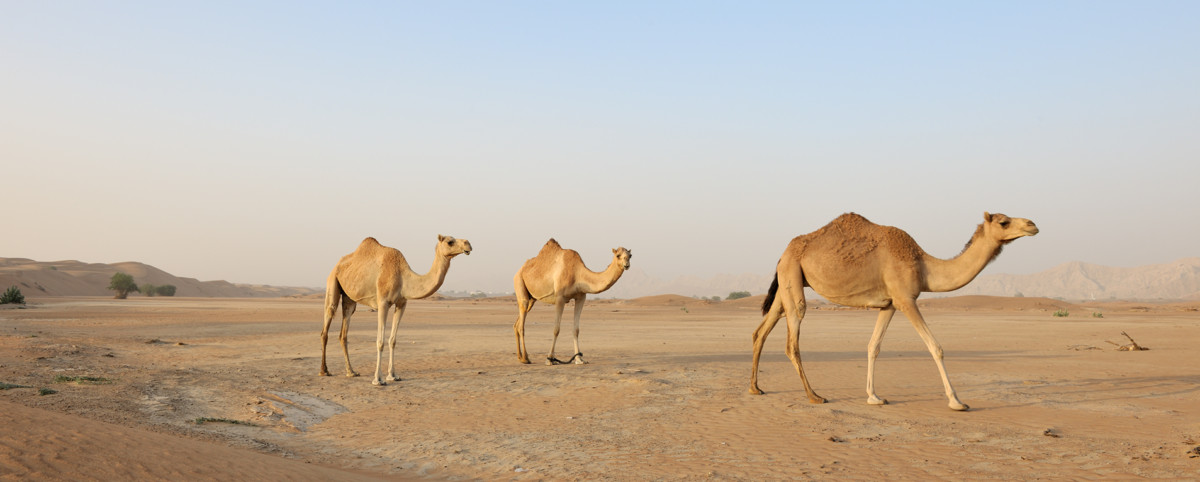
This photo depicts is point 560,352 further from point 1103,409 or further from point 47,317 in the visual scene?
point 47,317

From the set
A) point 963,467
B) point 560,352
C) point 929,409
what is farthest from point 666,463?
point 560,352

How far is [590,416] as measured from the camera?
9828 mm

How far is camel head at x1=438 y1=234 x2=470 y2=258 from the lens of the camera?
517 inches

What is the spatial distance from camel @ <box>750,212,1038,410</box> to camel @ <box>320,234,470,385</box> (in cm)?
601

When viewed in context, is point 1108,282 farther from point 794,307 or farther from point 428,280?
point 428,280

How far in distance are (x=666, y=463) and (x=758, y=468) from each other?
2.97 feet

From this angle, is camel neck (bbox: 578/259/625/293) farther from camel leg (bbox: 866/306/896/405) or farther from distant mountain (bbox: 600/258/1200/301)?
distant mountain (bbox: 600/258/1200/301)

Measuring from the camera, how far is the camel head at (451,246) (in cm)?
1314

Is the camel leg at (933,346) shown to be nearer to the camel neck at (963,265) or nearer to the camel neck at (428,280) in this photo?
the camel neck at (963,265)

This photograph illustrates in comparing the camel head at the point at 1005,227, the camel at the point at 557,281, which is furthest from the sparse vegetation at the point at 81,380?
the camel head at the point at 1005,227

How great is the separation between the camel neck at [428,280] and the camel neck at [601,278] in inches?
142

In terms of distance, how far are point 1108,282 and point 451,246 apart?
188 meters

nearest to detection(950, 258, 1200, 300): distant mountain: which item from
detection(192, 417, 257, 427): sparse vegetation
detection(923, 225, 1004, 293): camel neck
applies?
detection(923, 225, 1004, 293): camel neck

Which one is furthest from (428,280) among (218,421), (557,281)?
(218,421)
